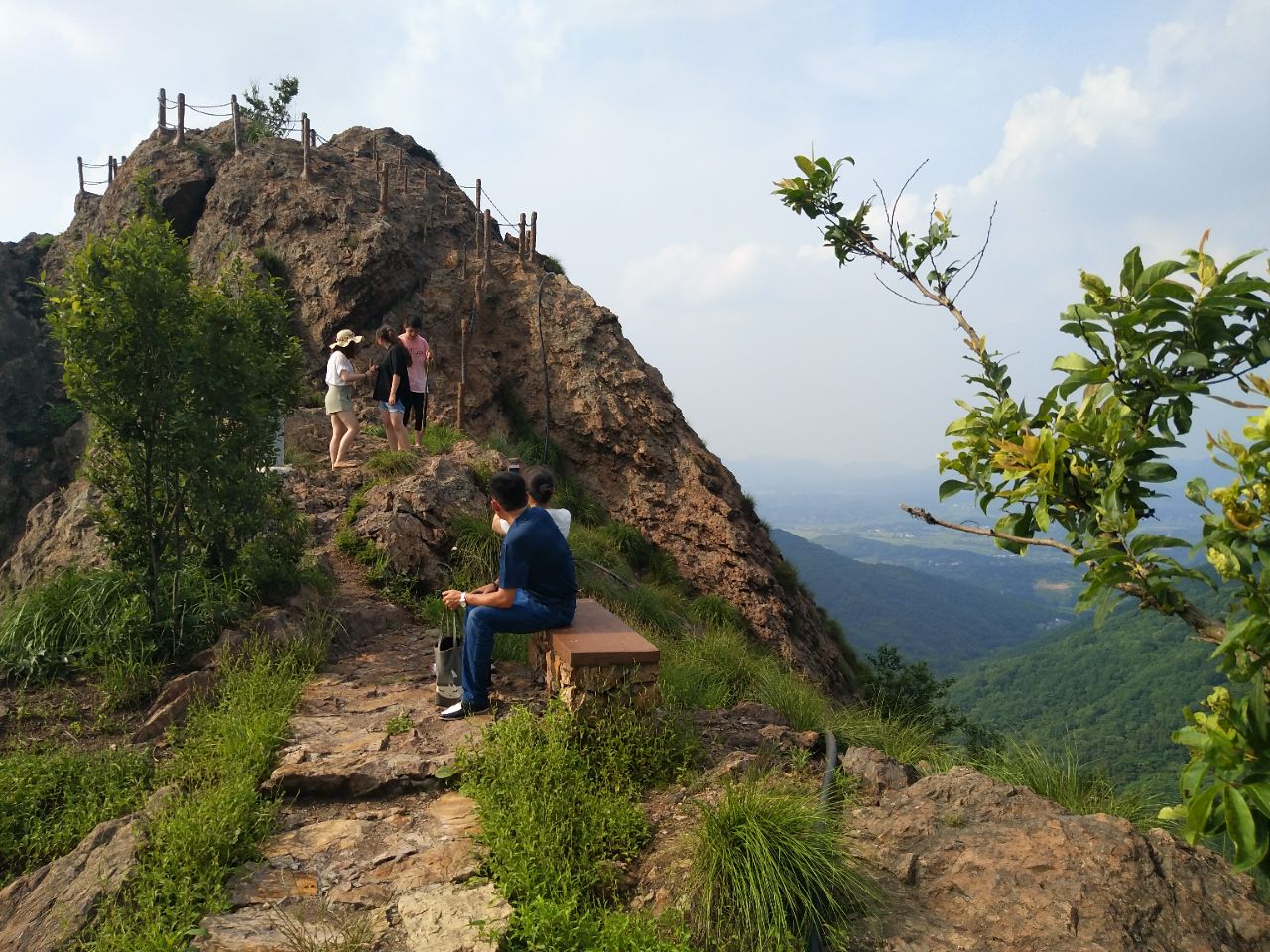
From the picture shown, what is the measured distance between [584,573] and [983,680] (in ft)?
156

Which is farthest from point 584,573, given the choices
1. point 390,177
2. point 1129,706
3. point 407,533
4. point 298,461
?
point 1129,706

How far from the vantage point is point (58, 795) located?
4621 millimetres

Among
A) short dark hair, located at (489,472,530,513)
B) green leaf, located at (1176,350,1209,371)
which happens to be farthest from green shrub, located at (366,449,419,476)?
green leaf, located at (1176,350,1209,371)

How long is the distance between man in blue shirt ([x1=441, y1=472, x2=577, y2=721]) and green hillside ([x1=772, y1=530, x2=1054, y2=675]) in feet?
251

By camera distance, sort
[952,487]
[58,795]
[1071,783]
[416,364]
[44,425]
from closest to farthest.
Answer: [952,487]
[58,795]
[1071,783]
[416,364]
[44,425]

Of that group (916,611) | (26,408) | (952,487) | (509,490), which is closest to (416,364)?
(509,490)

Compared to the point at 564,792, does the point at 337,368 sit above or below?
above

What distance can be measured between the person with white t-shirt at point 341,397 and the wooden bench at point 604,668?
6.46m

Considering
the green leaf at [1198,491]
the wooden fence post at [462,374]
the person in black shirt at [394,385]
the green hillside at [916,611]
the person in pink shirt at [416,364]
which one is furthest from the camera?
the green hillside at [916,611]

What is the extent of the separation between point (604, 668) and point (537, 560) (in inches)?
34.5

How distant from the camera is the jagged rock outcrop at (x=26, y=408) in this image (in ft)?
63.4

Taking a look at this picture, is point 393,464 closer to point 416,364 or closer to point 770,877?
point 416,364

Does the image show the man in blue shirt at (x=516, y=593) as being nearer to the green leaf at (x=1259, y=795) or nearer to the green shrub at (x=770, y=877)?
the green shrub at (x=770, y=877)

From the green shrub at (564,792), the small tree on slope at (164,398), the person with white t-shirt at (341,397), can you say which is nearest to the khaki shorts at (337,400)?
the person with white t-shirt at (341,397)
